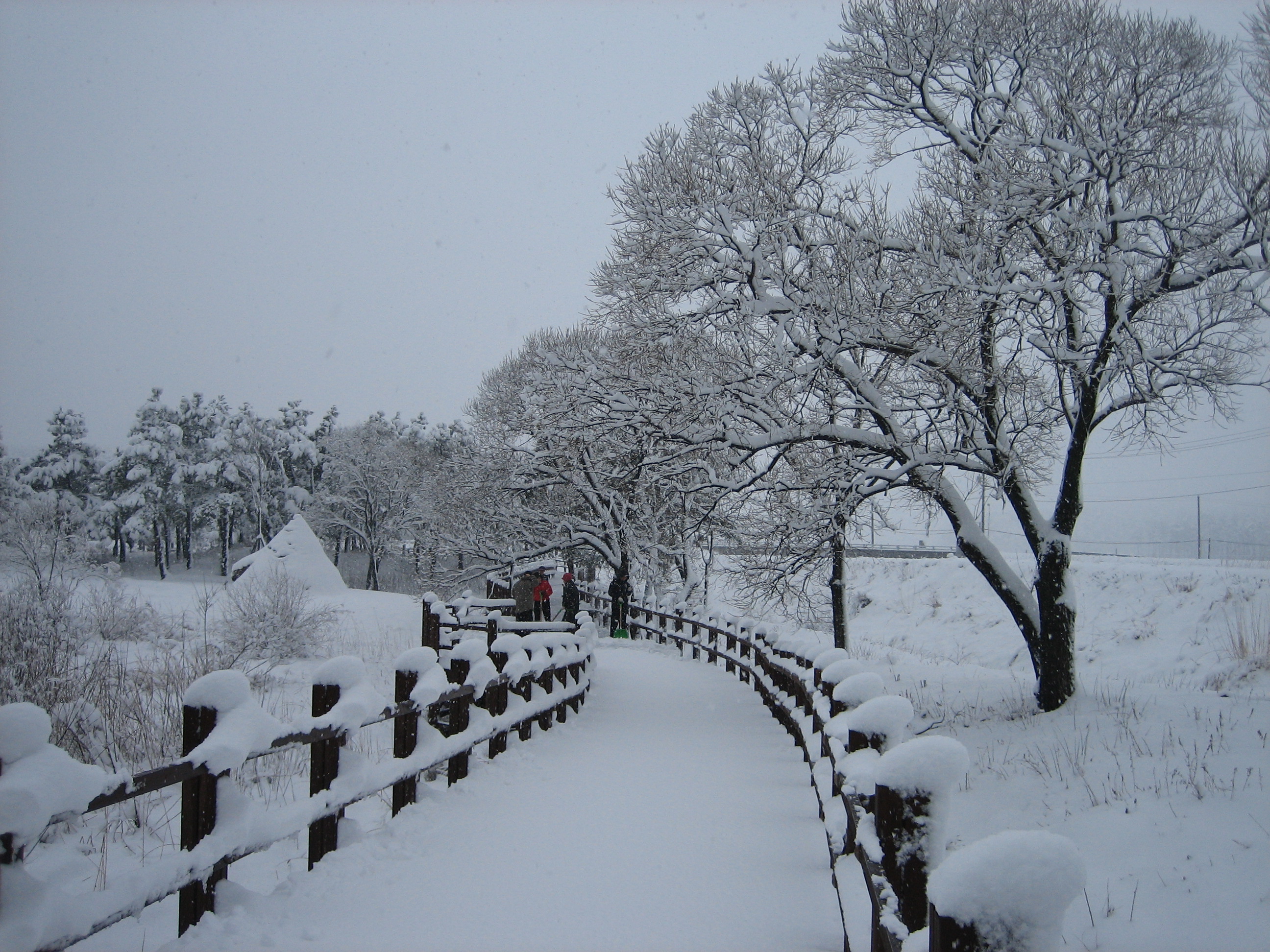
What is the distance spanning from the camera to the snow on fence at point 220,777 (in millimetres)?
2455

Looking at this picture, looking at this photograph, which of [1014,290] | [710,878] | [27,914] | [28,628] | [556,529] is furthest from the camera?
[556,529]

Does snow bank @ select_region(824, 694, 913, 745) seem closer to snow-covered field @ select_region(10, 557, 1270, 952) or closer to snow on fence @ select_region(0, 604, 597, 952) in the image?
snow-covered field @ select_region(10, 557, 1270, 952)

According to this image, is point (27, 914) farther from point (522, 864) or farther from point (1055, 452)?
point (1055, 452)

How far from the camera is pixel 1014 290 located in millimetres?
7988

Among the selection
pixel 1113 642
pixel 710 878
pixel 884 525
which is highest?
pixel 884 525

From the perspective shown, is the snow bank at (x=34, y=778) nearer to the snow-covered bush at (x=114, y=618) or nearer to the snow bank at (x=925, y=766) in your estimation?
the snow bank at (x=925, y=766)

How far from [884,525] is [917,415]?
1881 mm

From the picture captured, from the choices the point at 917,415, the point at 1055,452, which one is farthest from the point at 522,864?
the point at 1055,452

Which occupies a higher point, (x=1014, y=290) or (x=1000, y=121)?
(x=1000, y=121)

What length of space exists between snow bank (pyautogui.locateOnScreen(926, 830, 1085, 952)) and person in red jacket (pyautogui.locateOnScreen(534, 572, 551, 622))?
1924cm

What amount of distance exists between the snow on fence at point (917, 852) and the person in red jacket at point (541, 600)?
15.5 m

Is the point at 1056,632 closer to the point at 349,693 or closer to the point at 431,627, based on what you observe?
the point at 349,693

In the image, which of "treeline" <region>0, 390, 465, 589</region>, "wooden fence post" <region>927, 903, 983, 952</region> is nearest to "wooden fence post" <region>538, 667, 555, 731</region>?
"wooden fence post" <region>927, 903, 983, 952</region>

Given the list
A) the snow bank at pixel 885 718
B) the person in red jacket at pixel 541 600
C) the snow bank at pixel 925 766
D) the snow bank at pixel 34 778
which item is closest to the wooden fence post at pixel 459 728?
the snow bank at pixel 34 778
